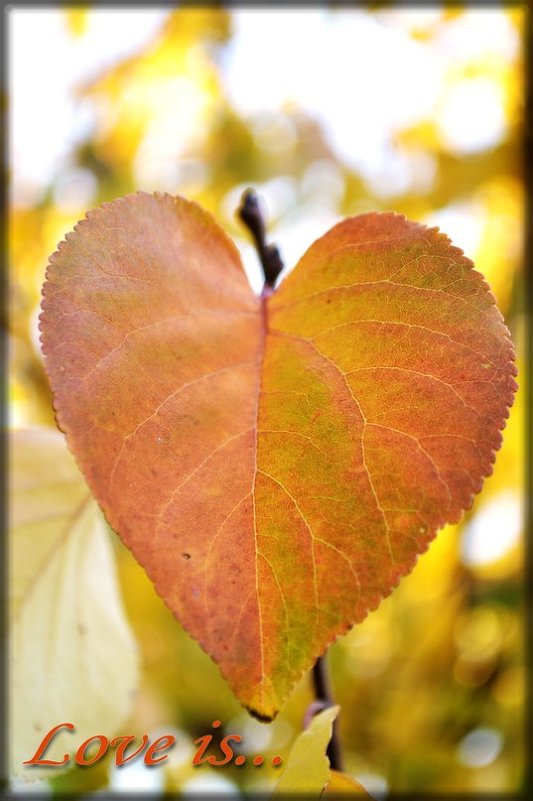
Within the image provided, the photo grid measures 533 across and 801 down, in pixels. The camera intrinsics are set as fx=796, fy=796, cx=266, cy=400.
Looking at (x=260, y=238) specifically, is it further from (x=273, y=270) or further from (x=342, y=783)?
(x=342, y=783)

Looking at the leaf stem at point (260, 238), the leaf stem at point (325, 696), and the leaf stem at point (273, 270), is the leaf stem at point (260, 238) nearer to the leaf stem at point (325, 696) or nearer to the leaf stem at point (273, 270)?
the leaf stem at point (273, 270)

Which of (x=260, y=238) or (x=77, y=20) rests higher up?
(x=77, y=20)

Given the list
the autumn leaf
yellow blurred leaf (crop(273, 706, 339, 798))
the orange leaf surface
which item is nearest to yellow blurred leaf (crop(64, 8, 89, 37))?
the autumn leaf

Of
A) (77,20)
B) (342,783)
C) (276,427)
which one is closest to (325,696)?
(342,783)

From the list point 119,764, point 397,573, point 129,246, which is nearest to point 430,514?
point 397,573

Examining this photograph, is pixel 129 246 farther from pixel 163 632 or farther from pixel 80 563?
pixel 163 632
